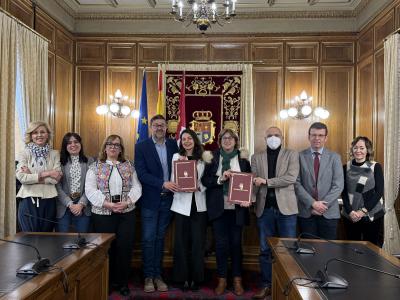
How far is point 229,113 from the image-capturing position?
6512 millimetres

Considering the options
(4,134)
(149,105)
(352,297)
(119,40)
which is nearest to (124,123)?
(149,105)

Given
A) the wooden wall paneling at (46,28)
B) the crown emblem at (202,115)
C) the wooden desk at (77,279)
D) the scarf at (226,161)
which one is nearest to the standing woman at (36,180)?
the wooden desk at (77,279)

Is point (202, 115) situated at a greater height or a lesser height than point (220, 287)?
greater

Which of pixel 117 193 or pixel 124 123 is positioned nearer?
pixel 117 193

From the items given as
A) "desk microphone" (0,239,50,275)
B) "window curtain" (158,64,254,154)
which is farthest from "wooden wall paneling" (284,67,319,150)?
"desk microphone" (0,239,50,275)

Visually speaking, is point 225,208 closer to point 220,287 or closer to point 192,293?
point 220,287

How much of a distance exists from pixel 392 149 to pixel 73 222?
11.7 feet

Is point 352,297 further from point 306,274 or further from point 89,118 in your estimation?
point 89,118

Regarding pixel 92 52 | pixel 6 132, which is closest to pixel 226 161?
pixel 6 132

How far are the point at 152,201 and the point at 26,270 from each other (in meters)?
1.96

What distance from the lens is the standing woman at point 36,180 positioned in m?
3.46

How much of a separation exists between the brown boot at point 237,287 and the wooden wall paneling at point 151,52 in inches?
158

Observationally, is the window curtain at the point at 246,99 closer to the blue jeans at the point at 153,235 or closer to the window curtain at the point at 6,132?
the window curtain at the point at 6,132

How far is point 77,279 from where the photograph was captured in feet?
7.31
